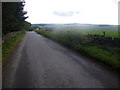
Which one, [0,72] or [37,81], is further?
[0,72]

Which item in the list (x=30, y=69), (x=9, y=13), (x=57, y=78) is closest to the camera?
(x=57, y=78)

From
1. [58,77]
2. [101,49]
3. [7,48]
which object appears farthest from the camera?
[7,48]

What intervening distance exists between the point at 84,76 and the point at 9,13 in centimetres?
1729

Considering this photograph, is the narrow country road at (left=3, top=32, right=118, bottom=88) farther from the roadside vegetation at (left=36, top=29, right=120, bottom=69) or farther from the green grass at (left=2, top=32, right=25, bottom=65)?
the green grass at (left=2, top=32, right=25, bottom=65)

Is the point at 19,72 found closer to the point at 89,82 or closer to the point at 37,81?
the point at 37,81

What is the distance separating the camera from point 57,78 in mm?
6840

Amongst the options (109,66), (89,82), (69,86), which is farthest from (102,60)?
(69,86)

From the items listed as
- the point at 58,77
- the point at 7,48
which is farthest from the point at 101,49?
the point at 7,48

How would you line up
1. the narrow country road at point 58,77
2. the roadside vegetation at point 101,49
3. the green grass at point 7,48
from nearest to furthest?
the narrow country road at point 58,77, the roadside vegetation at point 101,49, the green grass at point 7,48

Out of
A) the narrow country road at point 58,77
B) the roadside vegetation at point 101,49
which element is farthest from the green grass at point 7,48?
the roadside vegetation at point 101,49

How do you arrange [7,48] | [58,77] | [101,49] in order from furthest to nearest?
[7,48]
[101,49]
[58,77]

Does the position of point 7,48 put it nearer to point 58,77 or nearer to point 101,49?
point 101,49

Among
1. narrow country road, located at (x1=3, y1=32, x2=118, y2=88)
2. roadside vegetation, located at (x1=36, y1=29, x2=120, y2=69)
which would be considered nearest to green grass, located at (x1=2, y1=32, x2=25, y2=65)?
narrow country road, located at (x1=3, y1=32, x2=118, y2=88)

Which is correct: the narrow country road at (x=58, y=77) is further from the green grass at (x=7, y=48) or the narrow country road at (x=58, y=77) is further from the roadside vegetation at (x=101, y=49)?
the green grass at (x=7, y=48)
